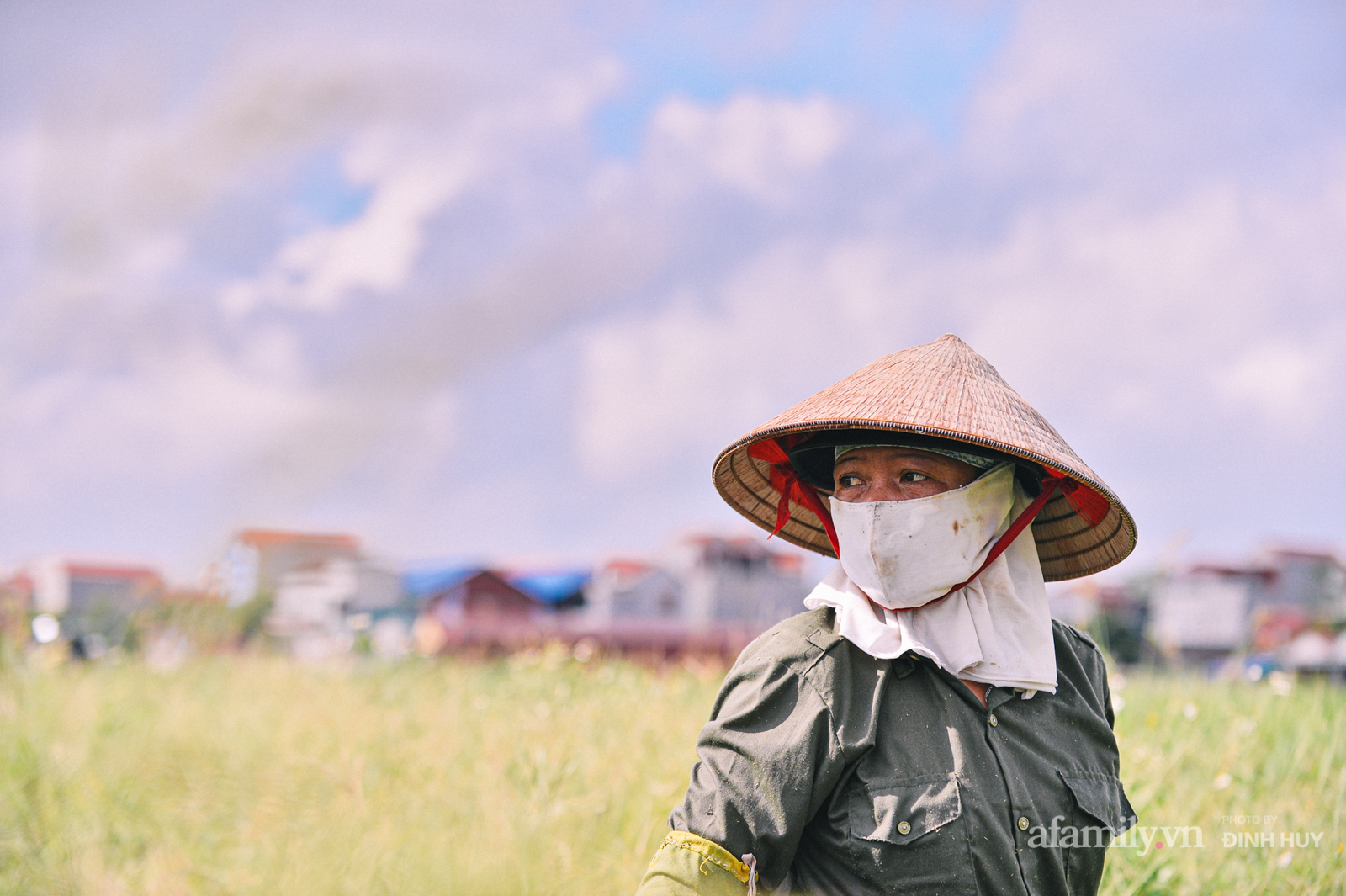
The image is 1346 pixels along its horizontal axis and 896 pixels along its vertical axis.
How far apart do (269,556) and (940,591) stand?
2380 millimetres

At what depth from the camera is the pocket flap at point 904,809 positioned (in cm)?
183

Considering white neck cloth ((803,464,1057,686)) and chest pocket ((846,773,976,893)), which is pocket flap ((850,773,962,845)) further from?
white neck cloth ((803,464,1057,686))

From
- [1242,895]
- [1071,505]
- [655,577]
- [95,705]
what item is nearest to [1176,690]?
[1242,895]

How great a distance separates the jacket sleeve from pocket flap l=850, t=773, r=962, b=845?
79 millimetres

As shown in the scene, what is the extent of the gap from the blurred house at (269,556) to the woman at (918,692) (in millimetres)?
2095

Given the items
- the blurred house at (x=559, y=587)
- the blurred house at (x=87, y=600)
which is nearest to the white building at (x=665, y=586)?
the blurred house at (x=559, y=587)

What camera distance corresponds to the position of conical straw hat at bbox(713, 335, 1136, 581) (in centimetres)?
197

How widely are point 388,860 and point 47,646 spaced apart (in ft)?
21.0

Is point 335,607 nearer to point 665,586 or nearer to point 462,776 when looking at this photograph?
point 665,586

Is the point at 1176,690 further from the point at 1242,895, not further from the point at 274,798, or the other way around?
the point at 274,798

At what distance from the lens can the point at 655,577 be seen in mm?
31609

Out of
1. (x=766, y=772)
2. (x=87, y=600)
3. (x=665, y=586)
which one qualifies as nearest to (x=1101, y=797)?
(x=766, y=772)

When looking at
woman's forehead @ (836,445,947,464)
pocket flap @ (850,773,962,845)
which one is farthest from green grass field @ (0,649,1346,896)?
woman's forehead @ (836,445,947,464)

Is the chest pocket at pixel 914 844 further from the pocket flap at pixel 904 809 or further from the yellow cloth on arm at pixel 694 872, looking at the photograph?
the yellow cloth on arm at pixel 694 872
